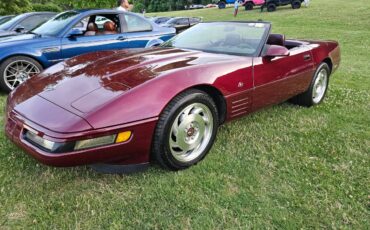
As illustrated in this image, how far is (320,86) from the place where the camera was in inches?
178

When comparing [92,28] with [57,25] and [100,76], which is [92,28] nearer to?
[57,25]

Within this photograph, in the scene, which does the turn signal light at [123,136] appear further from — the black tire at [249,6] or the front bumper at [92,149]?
the black tire at [249,6]

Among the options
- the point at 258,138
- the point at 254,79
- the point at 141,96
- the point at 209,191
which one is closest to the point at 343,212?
the point at 209,191

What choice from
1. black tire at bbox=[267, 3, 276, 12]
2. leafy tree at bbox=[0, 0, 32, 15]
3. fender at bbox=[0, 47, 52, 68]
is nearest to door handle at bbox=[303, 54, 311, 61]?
fender at bbox=[0, 47, 52, 68]

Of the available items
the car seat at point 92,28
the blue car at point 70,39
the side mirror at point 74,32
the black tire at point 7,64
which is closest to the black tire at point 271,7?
the blue car at point 70,39

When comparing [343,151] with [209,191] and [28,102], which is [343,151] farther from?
[28,102]

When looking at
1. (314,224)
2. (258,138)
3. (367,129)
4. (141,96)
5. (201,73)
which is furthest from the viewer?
(367,129)

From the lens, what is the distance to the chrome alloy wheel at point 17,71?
4.73 meters

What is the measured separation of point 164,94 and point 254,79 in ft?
3.68

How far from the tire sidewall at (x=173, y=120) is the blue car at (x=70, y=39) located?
315 centimetres

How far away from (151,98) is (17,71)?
10.9 feet

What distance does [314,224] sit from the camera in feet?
7.11

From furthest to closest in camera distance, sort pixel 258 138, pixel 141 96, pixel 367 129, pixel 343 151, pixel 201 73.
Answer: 1. pixel 367 129
2. pixel 258 138
3. pixel 343 151
4. pixel 201 73
5. pixel 141 96

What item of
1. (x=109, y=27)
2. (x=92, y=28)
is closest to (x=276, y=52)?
(x=109, y=27)
